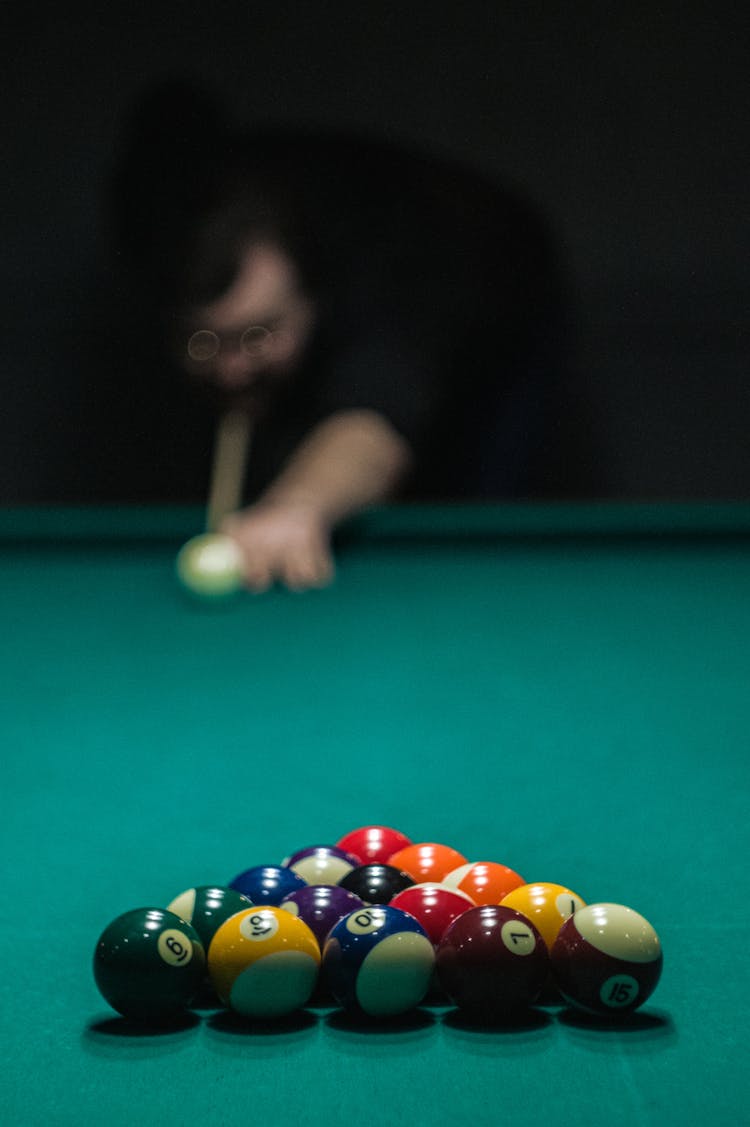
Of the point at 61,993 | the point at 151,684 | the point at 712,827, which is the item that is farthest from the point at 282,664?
the point at 61,993

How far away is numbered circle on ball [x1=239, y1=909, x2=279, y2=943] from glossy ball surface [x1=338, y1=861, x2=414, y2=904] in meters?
0.19

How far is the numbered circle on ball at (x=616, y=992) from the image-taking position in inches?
49.4

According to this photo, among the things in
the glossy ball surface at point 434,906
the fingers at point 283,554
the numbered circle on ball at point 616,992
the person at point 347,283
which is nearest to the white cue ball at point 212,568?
the fingers at point 283,554

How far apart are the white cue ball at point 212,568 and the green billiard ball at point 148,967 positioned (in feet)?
5.70

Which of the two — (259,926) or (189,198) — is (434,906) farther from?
(189,198)

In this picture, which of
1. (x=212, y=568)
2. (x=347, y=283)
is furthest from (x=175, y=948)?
(x=347, y=283)

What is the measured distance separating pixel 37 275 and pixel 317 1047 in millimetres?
4819

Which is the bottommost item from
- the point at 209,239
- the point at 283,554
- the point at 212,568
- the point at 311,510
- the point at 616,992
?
the point at 616,992

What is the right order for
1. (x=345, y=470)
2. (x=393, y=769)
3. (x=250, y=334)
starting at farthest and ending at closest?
(x=250, y=334), (x=345, y=470), (x=393, y=769)

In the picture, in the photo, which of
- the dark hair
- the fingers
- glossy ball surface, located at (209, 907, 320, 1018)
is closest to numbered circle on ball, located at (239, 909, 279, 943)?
glossy ball surface, located at (209, 907, 320, 1018)

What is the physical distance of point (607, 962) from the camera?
1.26 meters

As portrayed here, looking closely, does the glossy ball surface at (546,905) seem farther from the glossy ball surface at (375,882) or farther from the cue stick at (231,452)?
the cue stick at (231,452)

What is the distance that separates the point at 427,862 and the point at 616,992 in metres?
0.40

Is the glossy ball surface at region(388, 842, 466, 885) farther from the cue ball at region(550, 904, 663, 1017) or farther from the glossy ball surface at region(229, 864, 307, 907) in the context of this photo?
the cue ball at region(550, 904, 663, 1017)
